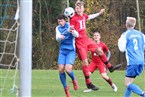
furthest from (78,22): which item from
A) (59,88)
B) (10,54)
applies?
(10,54)

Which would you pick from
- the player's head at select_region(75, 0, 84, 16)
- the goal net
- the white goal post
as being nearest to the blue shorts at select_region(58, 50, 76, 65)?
the goal net

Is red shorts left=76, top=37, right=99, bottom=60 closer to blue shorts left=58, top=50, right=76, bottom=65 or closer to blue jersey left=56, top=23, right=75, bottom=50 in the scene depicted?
blue jersey left=56, top=23, right=75, bottom=50

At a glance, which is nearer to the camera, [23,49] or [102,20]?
[23,49]

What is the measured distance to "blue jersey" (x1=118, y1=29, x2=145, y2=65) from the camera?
28.9 feet

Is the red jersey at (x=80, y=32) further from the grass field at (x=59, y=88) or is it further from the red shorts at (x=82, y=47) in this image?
the grass field at (x=59, y=88)

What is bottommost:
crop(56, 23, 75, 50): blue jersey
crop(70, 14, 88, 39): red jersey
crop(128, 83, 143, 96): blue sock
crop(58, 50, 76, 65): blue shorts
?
crop(128, 83, 143, 96): blue sock

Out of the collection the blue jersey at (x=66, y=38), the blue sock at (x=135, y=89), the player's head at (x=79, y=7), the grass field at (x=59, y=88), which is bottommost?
the grass field at (x=59, y=88)

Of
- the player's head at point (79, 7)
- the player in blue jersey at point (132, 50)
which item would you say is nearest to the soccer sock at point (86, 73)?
the player's head at point (79, 7)

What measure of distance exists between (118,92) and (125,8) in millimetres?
19127

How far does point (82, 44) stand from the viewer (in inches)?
427

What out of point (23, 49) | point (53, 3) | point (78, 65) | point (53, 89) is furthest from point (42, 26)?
point (23, 49)

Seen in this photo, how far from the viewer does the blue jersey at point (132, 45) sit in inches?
346

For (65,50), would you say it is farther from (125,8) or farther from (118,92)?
(125,8)

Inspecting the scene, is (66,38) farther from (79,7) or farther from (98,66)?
(98,66)
